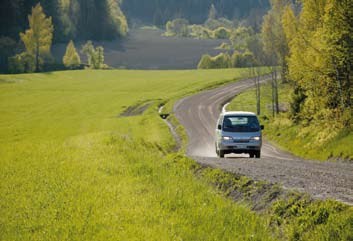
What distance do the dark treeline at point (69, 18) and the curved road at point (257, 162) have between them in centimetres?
7178

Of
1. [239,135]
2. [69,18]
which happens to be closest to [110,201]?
[239,135]

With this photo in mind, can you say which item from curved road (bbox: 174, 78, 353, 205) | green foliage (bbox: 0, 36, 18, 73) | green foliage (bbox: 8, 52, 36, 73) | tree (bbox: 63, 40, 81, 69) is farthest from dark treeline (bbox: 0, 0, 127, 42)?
curved road (bbox: 174, 78, 353, 205)

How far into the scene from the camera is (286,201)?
39.4 feet

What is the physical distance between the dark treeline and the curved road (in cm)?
7178

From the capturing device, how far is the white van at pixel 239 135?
1043 inches

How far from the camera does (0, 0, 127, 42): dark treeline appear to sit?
142875 millimetres

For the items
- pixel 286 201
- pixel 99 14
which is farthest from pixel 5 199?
pixel 99 14

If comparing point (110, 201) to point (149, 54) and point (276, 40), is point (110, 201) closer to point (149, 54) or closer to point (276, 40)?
point (276, 40)

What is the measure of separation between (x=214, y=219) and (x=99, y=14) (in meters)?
189

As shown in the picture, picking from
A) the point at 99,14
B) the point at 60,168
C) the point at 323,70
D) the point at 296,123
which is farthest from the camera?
the point at 99,14

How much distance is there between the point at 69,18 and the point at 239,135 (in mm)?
158855

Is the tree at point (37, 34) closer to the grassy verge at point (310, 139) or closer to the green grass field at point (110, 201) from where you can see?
the grassy verge at point (310, 139)

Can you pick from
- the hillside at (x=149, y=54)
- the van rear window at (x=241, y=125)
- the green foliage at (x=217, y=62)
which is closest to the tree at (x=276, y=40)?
the van rear window at (x=241, y=125)

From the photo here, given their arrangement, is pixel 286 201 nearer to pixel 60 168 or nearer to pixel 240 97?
pixel 60 168
